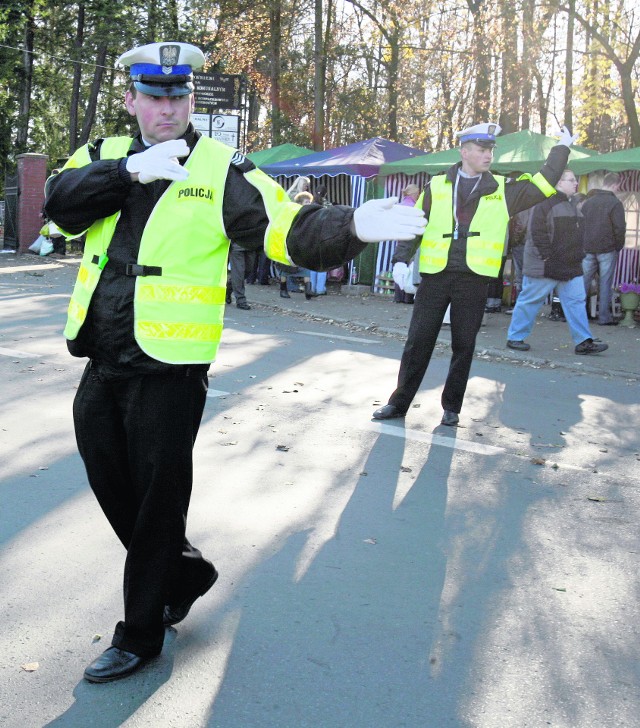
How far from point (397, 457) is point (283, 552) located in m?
1.87

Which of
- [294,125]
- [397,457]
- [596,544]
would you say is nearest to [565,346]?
[397,457]

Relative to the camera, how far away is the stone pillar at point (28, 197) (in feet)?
82.4

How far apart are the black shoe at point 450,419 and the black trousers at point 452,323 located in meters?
0.03

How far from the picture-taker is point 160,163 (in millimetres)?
3066

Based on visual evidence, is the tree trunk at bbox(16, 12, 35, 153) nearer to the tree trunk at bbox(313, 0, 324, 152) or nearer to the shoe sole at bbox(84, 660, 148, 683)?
the tree trunk at bbox(313, 0, 324, 152)

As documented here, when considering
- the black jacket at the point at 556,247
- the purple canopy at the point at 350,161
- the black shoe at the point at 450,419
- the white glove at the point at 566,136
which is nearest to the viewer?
the black shoe at the point at 450,419

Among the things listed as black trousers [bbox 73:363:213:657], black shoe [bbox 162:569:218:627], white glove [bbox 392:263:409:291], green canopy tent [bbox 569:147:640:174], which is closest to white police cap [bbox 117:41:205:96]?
black trousers [bbox 73:363:213:657]

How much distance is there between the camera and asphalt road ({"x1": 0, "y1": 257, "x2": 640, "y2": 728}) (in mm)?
3246

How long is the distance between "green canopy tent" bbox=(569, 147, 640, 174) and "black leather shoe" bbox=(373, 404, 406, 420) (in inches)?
334

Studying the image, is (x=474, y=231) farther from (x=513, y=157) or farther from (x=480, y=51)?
(x=480, y=51)

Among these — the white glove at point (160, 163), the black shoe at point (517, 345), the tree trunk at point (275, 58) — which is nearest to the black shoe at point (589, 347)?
the black shoe at point (517, 345)

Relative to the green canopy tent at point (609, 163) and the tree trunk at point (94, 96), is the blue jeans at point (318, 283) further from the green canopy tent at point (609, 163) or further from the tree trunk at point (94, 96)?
the tree trunk at point (94, 96)

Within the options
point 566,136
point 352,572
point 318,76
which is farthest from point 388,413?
point 318,76

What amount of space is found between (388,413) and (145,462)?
415 cm
